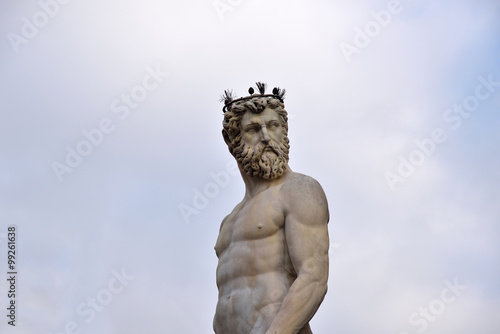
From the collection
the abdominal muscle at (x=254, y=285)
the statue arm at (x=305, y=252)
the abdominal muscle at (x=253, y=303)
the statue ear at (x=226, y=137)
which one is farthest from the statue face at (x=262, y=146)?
the abdominal muscle at (x=253, y=303)

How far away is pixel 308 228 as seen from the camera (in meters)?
15.6

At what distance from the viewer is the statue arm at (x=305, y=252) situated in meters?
15.1

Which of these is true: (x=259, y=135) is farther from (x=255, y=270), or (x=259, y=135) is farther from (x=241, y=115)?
(x=255, y=270)

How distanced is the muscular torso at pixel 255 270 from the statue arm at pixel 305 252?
0.18 meters

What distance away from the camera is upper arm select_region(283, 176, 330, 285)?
609 inches

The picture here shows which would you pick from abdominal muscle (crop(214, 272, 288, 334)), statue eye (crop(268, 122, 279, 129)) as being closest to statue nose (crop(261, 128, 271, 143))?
statue eye (crop(268, 122, 279, 129))

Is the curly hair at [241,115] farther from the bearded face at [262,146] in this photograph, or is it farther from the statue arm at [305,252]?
the statue arm at [305,252]

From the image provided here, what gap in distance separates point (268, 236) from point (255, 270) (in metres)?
0.50

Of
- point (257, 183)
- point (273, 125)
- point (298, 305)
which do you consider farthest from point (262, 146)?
point (298, 305)

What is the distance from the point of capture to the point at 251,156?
16.4 m

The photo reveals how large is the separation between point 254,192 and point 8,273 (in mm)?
6328

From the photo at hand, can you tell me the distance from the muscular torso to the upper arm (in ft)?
0.55

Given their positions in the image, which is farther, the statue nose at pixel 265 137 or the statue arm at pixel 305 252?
the statue nose at pixel 265 137

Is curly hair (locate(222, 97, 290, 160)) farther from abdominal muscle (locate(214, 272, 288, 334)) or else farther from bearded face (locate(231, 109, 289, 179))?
abdominal muscle (locate(214, 272, 288, 334))
